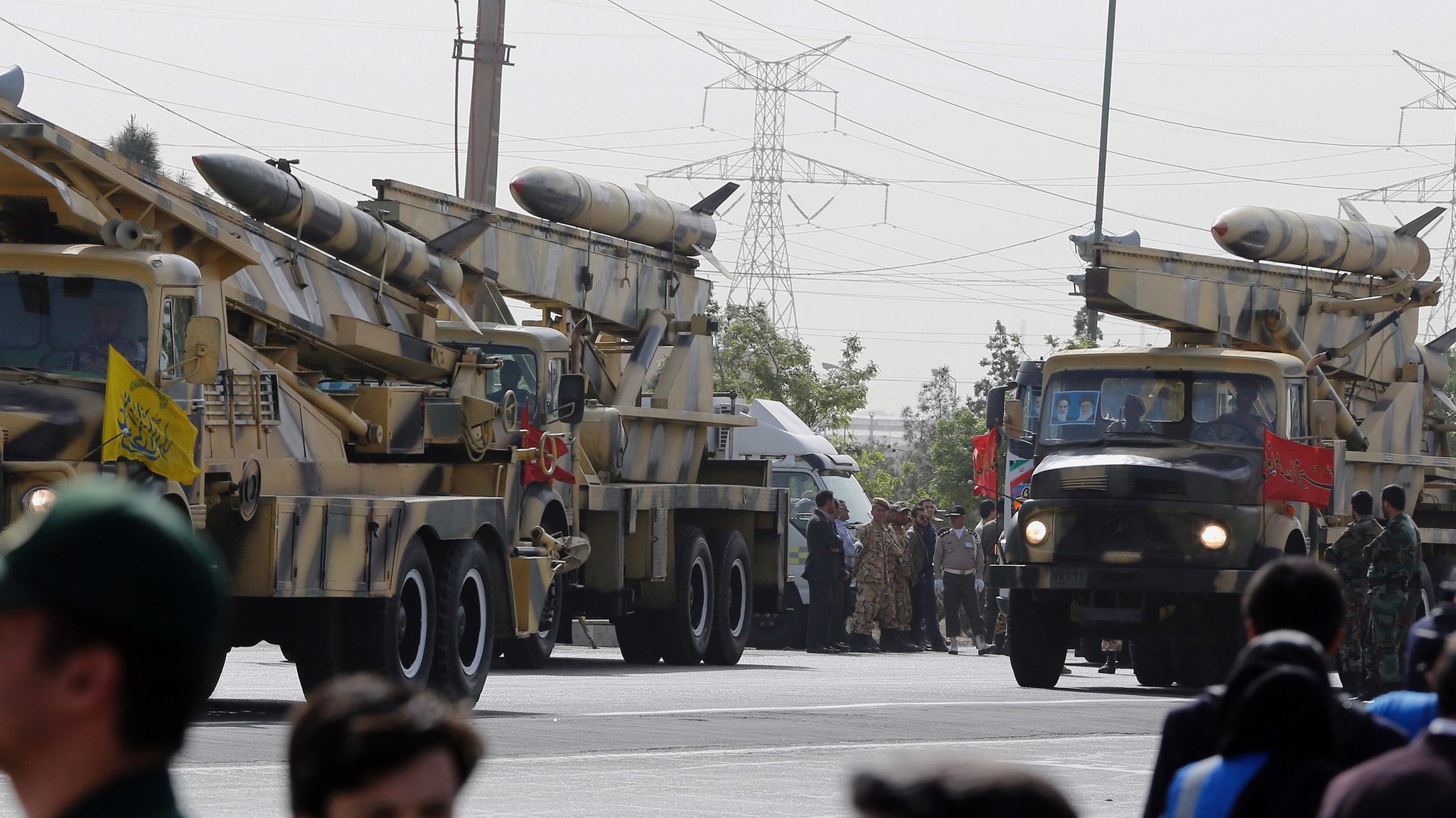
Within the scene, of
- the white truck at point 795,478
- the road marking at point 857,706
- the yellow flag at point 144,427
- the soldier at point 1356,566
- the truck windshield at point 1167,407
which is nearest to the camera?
the yellow flag at point 144,427

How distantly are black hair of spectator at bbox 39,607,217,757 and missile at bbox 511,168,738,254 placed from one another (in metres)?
19.4

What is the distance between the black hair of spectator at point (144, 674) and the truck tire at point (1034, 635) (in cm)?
1581

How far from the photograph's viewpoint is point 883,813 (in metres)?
2.10

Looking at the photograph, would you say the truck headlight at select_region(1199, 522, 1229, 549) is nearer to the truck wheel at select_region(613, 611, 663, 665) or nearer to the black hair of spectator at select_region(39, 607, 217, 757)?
the truck wheel at select_region(613, 611, 663, 665)

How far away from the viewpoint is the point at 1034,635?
18.0 metres

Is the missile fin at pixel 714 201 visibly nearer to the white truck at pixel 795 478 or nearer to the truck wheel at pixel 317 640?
the white truck at pixel 795 478

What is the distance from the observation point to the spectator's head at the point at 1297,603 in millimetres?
4844

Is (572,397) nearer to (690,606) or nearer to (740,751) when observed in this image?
(690,606)

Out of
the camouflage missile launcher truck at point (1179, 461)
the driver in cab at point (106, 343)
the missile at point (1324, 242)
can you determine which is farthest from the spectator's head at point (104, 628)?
the missile at point (1324, 242)

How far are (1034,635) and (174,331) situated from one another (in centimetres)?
789

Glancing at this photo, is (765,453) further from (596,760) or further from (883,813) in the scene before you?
(883,813)

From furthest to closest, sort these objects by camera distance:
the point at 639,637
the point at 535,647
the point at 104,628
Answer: the point at 639,637, the point at 535,647, the point at 104,628

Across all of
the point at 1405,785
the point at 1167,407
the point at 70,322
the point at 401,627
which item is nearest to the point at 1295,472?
the point at 1167,407

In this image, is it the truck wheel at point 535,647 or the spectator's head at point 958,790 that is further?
the truck wheel at point 535,647
